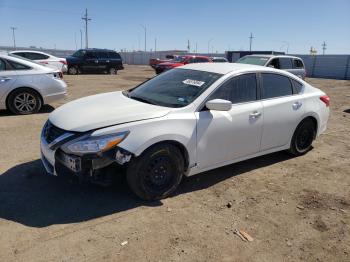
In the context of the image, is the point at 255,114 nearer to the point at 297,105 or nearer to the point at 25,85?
the point at 297,105

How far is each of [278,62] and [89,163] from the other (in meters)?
12.9

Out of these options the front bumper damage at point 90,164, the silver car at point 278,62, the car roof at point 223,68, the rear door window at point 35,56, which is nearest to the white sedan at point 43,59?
the rear door window at point 35,56

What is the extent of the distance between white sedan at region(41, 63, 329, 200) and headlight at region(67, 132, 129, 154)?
0.01 meters

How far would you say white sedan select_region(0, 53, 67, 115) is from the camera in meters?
8.31

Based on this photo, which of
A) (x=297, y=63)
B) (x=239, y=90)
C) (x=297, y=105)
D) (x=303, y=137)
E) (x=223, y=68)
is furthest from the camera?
(x=297, y=63)

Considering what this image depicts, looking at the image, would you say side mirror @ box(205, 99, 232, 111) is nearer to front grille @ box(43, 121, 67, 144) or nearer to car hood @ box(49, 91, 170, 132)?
car hood @ box(49, 91, 170, 132)

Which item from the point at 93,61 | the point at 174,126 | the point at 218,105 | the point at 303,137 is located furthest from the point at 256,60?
the point at 93,61

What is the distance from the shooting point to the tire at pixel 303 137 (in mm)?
5906

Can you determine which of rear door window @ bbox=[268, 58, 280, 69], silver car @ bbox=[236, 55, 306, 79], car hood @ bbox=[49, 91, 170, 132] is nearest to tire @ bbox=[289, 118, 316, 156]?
car hood @ bbox=[49, 91, 170, 132]

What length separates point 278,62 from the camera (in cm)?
1510

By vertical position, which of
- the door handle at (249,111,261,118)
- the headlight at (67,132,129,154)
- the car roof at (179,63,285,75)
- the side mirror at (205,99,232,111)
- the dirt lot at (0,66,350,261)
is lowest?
the dirt lot at (0,66,350,261)

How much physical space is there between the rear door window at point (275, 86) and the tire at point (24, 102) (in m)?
5.73

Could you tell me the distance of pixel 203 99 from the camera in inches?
175

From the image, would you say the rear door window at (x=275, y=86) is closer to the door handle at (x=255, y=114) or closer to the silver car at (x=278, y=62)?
the door handle at (x=255, y=114)
